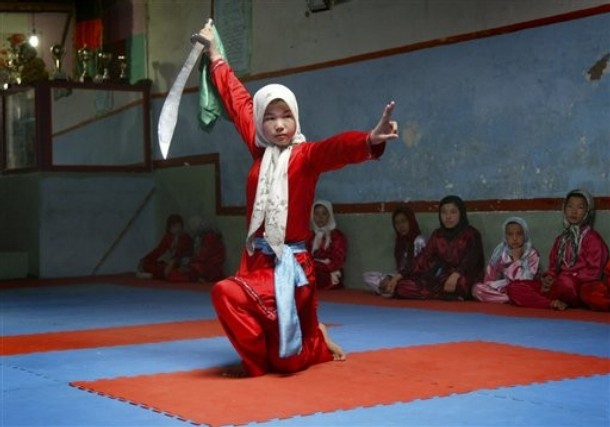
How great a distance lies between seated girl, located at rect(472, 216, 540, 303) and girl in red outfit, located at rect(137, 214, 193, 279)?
14.5ft

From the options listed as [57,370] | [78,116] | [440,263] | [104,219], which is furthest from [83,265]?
[57,370]

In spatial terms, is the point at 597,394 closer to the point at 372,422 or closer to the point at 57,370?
the point at 372,422

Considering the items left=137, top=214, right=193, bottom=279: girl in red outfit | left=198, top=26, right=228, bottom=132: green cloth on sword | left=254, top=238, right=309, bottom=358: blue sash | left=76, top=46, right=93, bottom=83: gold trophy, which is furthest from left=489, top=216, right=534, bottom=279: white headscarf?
left=76, top=46, right=93, bottom=83: gold trophy

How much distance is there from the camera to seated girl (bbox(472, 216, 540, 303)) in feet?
27.7

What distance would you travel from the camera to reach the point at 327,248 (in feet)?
33.6

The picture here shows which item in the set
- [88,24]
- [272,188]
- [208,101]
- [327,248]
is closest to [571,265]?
[327,248]

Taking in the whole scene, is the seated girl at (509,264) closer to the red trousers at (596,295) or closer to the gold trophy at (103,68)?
the red trousers at (596,295)

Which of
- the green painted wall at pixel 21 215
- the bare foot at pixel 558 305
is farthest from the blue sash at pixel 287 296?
the green painted wall at pixel 21 215

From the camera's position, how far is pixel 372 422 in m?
3.71

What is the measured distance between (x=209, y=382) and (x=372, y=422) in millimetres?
1141

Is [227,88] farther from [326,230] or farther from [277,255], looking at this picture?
[326,230]

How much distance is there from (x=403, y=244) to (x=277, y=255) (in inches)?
192

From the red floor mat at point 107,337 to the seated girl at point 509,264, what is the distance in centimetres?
246

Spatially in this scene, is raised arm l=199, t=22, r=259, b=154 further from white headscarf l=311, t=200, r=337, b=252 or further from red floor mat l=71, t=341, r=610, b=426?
white headscarf l=311, t=200, r=337, b=252
